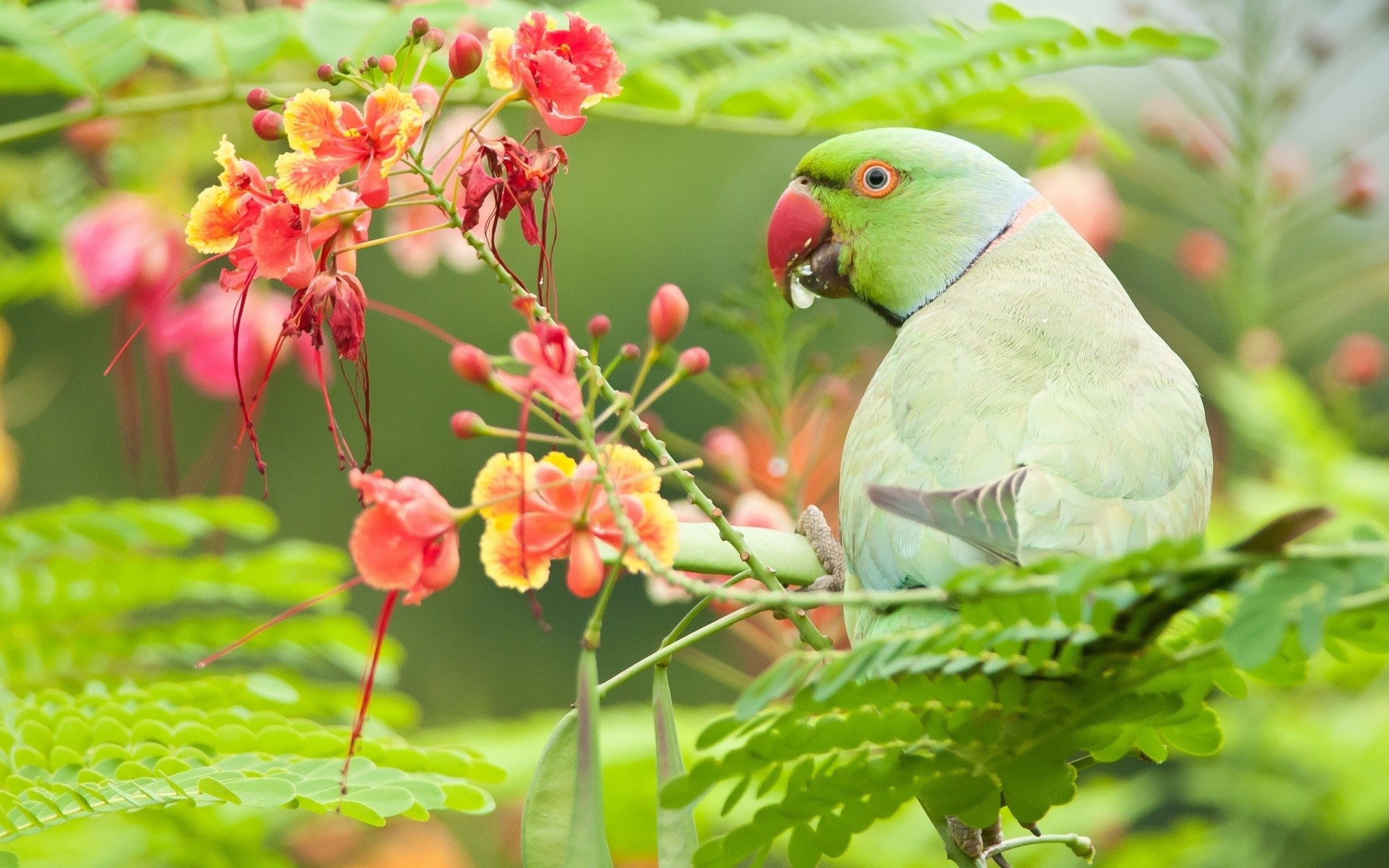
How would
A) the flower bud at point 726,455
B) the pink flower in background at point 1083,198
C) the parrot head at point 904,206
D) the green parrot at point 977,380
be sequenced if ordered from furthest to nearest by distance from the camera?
the pink flower in background at point 1083,198
the flower bud at point 726,455
the parrot head at point 904,206
the green parrot at point 977,380

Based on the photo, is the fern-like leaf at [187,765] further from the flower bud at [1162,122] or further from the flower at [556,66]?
the flower bud at [1162,122]

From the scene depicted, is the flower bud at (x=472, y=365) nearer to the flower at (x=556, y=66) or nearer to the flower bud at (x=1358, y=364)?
the flower at (x=556, y=66)

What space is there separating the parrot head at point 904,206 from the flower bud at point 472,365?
39.6 inches

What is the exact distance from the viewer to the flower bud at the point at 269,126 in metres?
0.97

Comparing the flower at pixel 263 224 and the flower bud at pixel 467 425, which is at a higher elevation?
the flower at pixel 263 224

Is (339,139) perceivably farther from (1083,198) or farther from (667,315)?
(1083,198)

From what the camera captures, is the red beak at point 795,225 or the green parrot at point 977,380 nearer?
the green parrot at point 977,380

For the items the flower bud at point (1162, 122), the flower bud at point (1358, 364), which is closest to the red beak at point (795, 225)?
the flower bud at point (1162, 122)

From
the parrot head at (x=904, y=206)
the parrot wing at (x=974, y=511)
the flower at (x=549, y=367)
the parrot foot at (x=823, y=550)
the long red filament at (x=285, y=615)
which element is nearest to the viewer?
the flower at (x=549, y=367)

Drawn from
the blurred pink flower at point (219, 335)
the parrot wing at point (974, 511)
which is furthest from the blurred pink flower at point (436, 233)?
the parrot wing at point (974, 511)

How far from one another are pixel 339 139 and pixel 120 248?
1.56 meters

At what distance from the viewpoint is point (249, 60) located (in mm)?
1647

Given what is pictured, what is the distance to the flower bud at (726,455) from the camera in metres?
1.86

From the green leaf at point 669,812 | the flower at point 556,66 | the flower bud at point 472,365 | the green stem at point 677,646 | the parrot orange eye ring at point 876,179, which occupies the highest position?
the flower at point 556,66
